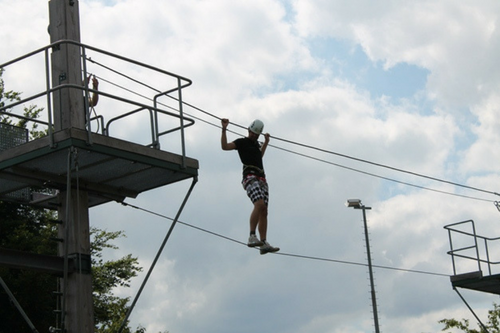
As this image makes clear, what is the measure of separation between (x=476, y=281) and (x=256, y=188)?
9.69 metres

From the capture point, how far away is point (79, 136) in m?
11.9

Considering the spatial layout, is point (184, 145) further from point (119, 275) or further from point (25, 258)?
point (119, 275)

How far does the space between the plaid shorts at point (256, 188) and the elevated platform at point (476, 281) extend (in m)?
9.28

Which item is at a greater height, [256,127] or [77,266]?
[256,127]

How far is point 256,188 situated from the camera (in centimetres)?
1437

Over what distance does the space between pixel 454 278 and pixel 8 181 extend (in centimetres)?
1270

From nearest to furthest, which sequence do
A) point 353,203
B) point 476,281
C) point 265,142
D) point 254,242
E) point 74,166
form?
point 74,166 < point 254,242 < point 265,142 < point 476,281 < point 353,203

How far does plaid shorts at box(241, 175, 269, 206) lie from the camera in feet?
47.1

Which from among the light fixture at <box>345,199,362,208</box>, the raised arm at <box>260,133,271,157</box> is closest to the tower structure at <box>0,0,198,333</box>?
the raised arm at <box>260,133,271,157</box>

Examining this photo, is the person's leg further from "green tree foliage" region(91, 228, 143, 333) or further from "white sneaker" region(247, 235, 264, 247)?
"green tree foliage" region(91, 228, 143, 333)

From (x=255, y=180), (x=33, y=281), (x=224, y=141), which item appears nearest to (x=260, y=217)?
(x=255, y=180)

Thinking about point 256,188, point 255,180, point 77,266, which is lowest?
point 77,266

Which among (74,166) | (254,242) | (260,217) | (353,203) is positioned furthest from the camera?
(353,203)

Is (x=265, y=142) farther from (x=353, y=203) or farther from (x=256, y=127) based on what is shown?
(x=353, y=203)
